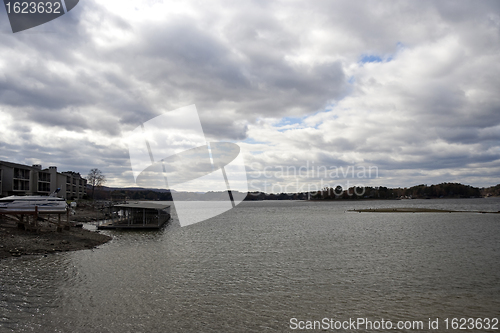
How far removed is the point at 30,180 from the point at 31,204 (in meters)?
53.2

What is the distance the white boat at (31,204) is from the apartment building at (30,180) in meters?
38.4

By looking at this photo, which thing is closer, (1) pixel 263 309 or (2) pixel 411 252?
(1) pixel 263 309

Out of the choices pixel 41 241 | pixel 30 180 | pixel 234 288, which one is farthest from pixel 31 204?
pixel 30 180

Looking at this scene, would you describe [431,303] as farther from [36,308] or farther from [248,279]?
[36,308]

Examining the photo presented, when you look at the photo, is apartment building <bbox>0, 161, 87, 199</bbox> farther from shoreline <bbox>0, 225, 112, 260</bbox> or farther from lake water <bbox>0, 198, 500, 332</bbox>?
lake water <bbox>0, 198, 500, 332</bbox>

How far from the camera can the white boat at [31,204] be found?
30.3m

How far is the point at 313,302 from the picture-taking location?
47.8 ft

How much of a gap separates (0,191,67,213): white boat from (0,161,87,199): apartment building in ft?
126

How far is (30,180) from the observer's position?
245 ft

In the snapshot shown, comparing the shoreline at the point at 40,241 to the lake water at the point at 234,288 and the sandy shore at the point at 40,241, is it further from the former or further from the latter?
the lake water at the point at 234,288

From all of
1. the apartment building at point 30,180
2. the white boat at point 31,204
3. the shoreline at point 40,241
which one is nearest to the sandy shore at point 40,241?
the shoreline at point 40,241

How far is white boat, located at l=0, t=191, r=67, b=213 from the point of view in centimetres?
3033

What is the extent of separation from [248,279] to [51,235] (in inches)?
794

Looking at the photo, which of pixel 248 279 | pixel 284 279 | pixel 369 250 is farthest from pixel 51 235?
pixel 369 250
